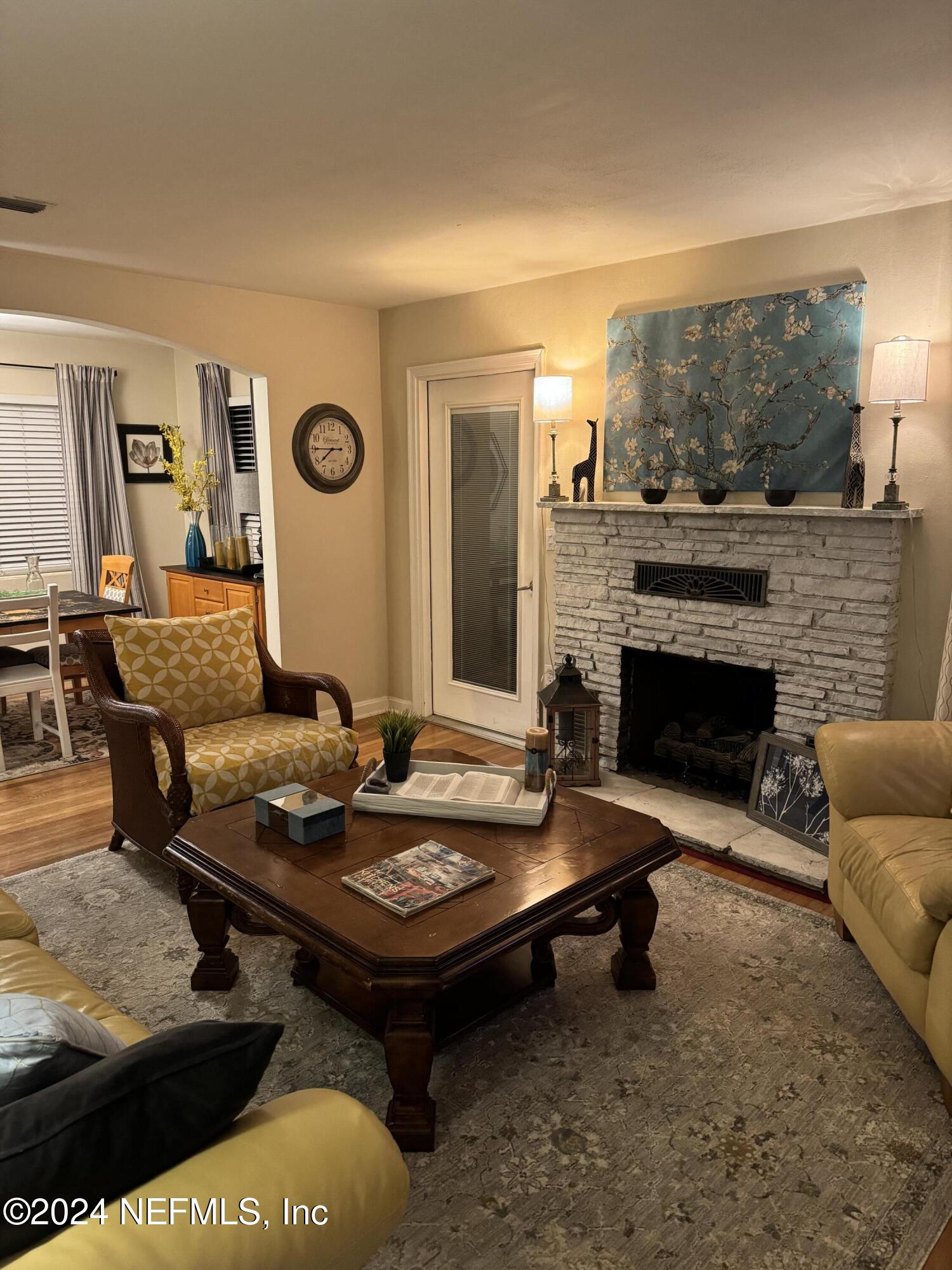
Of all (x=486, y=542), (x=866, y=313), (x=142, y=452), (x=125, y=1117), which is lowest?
(x=125, y=1117)

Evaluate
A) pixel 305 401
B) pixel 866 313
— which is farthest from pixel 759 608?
pixel 305 401

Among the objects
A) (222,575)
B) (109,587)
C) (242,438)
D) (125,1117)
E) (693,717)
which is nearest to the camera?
(125,1117)

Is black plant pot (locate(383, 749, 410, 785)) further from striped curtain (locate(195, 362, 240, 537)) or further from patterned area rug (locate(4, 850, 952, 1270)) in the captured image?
striped curtain (locate(195, 362, 240, 537))

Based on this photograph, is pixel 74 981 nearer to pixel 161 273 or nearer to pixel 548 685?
pixel 548 685

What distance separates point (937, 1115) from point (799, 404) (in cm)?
251

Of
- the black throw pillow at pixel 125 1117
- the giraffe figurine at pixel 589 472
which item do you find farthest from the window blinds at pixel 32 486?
the black throw pillow at pixel 125 1117

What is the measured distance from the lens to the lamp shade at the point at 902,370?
3016 mm

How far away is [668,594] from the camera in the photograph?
4.00 m

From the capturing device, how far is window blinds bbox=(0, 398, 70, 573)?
655cm

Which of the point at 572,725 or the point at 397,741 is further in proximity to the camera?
the point at 572,725

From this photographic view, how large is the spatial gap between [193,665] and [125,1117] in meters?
2.67

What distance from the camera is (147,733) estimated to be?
3172mm

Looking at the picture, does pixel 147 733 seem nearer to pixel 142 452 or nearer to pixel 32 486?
pixel 32 486

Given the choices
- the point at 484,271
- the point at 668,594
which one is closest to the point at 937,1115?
the point at 668,594
